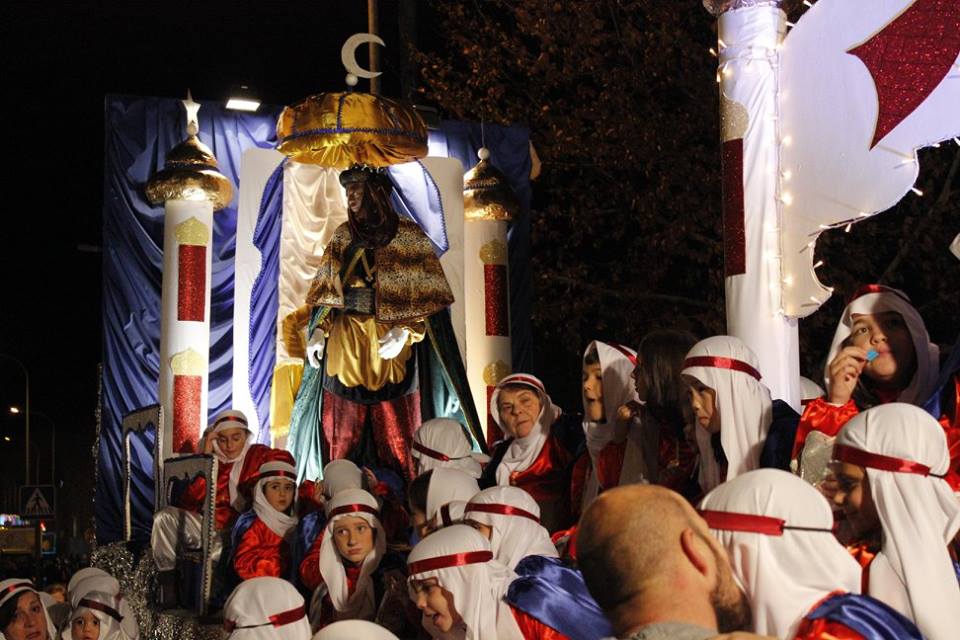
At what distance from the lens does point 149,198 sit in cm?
1159

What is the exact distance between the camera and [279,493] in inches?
317

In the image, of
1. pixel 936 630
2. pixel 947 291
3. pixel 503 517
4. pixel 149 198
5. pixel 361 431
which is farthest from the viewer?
pixel 947 291

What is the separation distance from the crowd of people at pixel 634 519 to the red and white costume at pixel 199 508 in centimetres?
2

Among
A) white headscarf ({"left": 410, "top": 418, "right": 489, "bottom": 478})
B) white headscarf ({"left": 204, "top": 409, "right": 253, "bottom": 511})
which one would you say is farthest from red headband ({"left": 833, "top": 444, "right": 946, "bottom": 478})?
white headscarf ({"left": 204, "top": 409, "right": 253, "bottom": 511})

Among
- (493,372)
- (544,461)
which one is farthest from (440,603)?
(493,372)

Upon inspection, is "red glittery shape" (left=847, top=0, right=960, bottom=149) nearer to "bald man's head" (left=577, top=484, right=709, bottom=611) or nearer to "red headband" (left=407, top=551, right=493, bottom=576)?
"red headband" (left=407, top=551, right=493, bottom=576)

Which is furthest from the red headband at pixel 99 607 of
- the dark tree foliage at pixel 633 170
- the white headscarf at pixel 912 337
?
the dark tree foliage at pixel 633 170

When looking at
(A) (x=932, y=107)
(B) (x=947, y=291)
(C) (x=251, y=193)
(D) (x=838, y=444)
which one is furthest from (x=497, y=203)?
(D) (x=838, y=444)

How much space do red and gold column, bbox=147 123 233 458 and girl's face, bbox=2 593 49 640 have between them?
12.3 ft

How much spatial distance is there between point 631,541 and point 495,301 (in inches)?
398

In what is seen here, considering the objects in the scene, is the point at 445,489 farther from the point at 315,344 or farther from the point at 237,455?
the point at 315,344

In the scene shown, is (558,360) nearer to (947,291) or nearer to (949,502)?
(947,291)

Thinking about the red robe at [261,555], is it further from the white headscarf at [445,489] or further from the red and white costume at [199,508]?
the white headscarf at [445,489]

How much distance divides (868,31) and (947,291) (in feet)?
23.9
